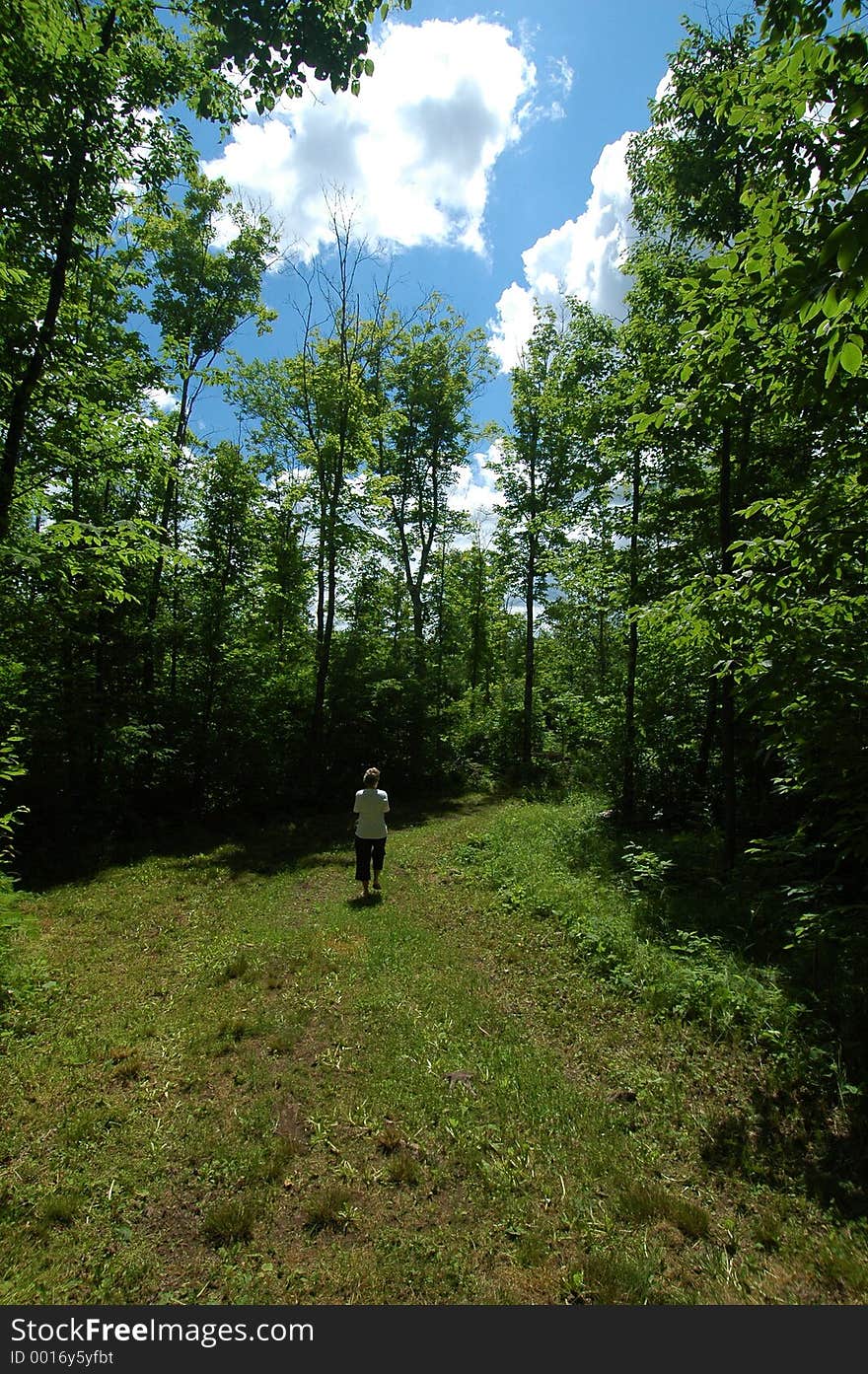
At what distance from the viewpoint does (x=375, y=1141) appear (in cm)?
384

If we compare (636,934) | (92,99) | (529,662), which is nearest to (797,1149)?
(636,934)

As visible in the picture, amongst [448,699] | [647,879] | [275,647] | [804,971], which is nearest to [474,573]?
[448,699]

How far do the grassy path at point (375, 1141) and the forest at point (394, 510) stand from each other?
1471mm

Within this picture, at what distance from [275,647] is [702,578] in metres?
14.3

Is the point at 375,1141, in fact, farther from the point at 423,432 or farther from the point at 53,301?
the point at 423,432

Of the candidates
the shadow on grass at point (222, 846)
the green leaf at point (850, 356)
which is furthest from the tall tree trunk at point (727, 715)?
the shadow on grass at point (222, 846)

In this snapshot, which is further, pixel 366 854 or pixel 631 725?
pixel 631 725

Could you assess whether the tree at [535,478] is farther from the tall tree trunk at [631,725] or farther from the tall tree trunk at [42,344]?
the tall tree trunk at [42,344]

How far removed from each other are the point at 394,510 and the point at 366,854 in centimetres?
1943

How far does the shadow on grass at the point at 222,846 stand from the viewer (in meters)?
10.7

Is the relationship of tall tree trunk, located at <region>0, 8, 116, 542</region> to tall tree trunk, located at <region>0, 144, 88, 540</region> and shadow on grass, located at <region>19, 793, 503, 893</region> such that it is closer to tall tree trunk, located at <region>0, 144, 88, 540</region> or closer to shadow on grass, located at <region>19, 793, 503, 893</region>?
tall tree trunk, located at <region>0, 144, 88, 540</region>

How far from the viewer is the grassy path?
9.34 feet

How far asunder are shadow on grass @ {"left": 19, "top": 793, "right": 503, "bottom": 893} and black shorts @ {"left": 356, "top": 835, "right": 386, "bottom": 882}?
2.67 meters

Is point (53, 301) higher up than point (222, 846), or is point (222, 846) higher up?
point (53, 301)
